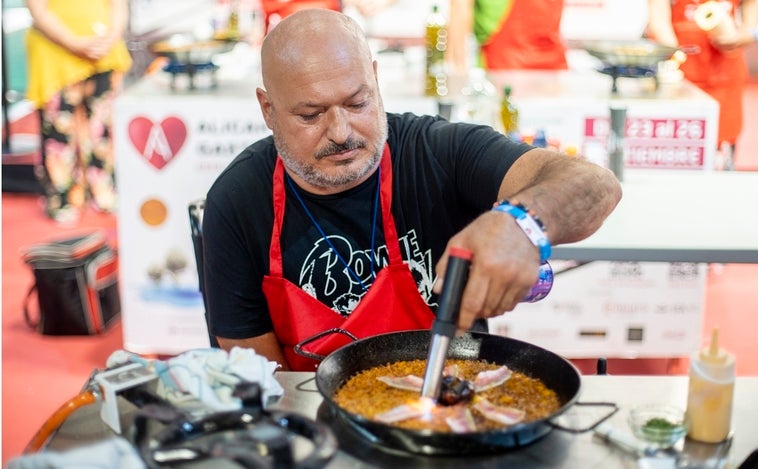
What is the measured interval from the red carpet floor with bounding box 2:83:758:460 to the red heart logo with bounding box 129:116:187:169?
0.89 m

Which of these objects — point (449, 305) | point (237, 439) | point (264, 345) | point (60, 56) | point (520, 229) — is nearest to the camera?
point (237, 439)

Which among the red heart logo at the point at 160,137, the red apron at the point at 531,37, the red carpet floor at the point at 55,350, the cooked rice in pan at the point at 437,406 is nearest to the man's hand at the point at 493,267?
the cooked rice in pan at the point at 437,406

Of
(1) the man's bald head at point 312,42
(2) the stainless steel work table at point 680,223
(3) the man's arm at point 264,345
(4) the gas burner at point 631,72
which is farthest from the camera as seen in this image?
(4) the gas burner at point 631,72

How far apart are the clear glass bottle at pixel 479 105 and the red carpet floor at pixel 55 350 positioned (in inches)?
43.2

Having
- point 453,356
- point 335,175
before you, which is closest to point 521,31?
point 335,175

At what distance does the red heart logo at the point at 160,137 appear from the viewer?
3865 mm

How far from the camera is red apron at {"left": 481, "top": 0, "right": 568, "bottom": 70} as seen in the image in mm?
5223

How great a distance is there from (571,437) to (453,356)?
0.33 meters

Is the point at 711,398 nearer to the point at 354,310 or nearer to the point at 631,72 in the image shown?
the point at 354,310

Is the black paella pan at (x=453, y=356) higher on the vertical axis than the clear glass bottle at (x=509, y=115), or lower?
lower

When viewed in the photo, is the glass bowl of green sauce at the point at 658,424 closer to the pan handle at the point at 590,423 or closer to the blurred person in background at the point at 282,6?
the pan handle at the point at 590,423

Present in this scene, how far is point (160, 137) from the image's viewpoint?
387cm

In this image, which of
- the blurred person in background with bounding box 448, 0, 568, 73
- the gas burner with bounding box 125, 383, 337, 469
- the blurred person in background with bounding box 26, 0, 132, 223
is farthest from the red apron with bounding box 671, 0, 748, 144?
the gas burner with bounding box 125, 383, 337, 469

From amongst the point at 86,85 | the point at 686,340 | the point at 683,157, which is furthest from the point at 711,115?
the point at 86,85
